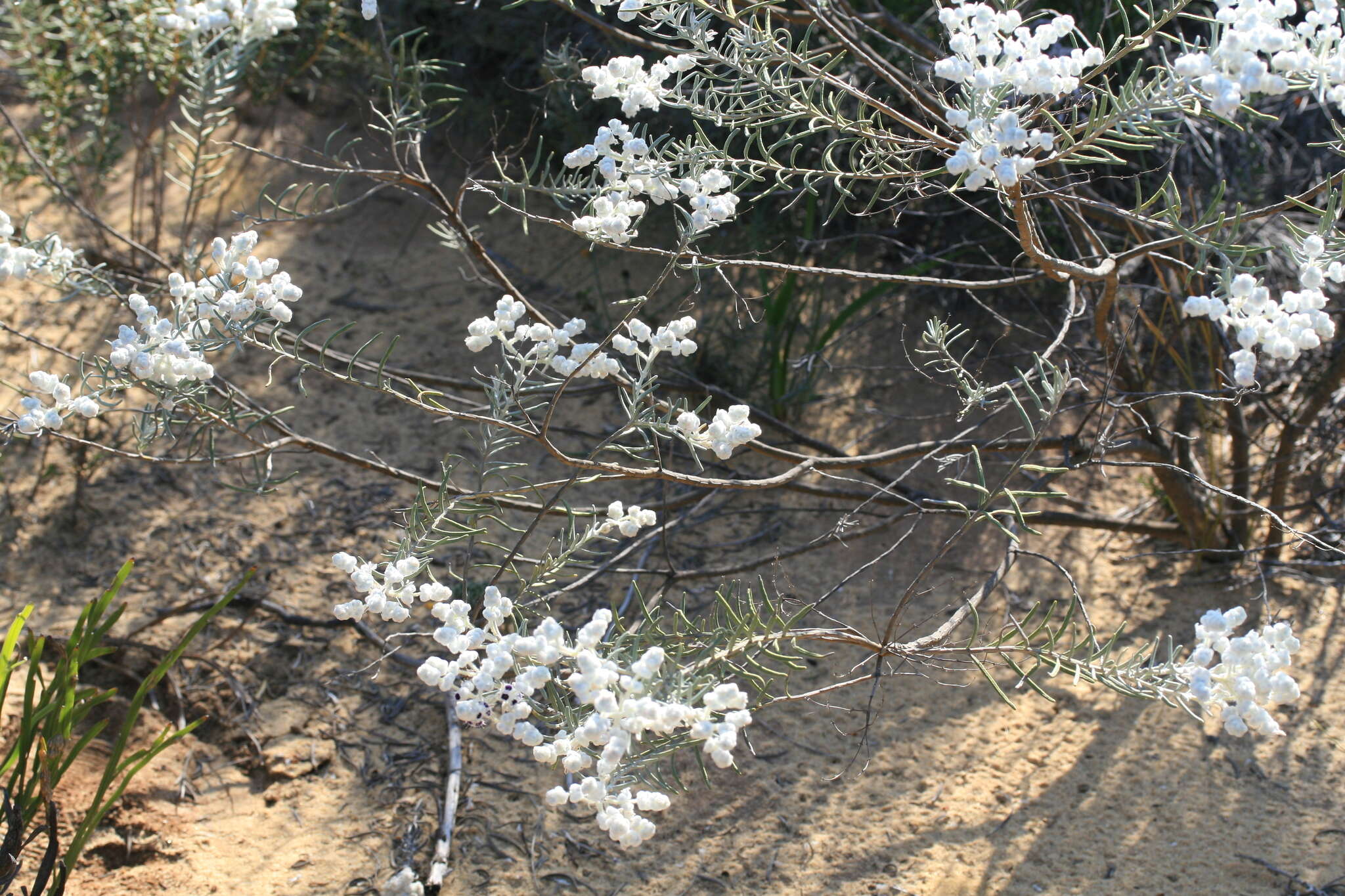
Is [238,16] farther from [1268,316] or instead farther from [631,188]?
[1268,316]

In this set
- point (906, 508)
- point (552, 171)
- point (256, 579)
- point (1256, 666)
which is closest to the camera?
point (1256, 666)

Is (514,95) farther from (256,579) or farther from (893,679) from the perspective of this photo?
(893,679)

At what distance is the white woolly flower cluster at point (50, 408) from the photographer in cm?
148

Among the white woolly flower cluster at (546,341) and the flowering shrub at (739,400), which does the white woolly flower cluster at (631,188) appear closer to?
the flowering shrub at (739,400)

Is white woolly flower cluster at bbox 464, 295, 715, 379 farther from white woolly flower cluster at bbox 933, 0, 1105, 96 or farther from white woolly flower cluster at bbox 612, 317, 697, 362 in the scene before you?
white woolly flower cluster at bbox 933, 0, 1105, 96

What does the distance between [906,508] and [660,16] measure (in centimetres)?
133

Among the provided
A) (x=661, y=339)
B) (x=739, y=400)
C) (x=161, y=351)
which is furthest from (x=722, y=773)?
(x=161, y=351)

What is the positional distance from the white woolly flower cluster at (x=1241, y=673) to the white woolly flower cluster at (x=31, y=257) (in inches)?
70.8

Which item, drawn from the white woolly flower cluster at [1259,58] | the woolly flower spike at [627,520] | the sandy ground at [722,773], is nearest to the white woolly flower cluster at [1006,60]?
the white woolly flower cluster at [1259,58]

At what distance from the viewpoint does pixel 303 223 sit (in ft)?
12.6

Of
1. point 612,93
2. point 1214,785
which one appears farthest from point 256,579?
point 1214,785

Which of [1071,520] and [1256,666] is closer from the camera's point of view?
[1256,666]

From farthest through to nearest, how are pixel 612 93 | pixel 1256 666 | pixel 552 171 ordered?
pixel 552 171
pixel 612 93
pixel 1256 666

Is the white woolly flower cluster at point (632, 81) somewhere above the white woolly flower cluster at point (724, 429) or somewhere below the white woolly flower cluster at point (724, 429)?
above
